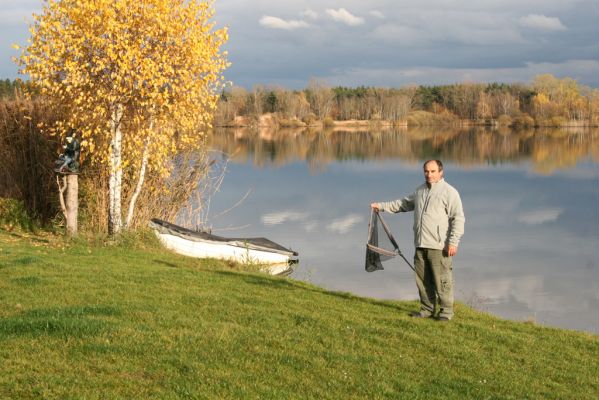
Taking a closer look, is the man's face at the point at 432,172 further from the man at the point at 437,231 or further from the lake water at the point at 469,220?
the lake water at the point at 469,220

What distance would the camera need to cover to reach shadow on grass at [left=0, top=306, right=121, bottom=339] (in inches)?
305

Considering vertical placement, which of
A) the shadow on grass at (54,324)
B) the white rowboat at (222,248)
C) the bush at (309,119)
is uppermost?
the bush at (309,119)

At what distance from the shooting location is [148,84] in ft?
51.3

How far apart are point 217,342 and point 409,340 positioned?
2.39m

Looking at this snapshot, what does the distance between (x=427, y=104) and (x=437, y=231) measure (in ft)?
507

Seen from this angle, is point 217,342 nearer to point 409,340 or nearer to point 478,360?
point 409,340

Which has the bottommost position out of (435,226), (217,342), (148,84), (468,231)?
(468,231)

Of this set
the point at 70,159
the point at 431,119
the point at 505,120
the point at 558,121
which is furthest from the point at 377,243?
the point at 431,119

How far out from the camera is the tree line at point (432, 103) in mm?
137375

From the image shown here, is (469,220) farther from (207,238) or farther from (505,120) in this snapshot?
(505,120)

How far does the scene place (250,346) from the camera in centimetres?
784

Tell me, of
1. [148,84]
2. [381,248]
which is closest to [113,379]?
[381,248]

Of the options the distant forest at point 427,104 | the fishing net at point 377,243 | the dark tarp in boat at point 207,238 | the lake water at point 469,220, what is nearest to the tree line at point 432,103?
the distant forest at point 427,104

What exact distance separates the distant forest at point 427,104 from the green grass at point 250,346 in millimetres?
121095
